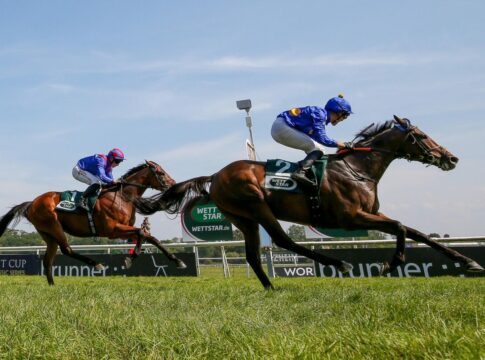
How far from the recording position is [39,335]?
259cm

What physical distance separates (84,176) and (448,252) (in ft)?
21.3

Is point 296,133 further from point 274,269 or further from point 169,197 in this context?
point 274,269

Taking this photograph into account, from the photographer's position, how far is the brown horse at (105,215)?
28.7ft

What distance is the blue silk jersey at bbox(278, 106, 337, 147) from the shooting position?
19.7ft

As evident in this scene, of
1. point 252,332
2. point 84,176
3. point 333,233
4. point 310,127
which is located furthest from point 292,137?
point 333,233

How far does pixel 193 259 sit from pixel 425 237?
8472mm

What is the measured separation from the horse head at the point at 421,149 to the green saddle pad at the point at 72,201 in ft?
17.3

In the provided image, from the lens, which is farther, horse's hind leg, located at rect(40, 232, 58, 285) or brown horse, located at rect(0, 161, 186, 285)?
horse's hind leg, located at rect(40, 232, 58, 285)

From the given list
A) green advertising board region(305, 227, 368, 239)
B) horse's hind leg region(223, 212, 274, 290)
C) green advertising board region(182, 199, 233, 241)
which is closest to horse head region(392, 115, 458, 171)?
horse's hind leg region(223, 212, 274, 290)

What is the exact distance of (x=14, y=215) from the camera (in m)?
9.80

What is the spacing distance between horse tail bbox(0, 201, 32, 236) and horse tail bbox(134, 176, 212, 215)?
3163 millimetres

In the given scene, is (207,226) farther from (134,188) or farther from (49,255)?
(49,255)

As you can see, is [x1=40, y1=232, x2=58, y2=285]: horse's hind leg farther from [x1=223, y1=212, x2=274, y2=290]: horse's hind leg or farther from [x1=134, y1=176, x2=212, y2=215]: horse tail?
[x1=223, y1=212, x2=274, y2=290]: horse's hind leg

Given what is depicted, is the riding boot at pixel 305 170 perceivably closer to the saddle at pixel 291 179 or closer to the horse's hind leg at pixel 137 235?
the saddle at pixel 291 179
